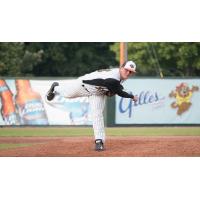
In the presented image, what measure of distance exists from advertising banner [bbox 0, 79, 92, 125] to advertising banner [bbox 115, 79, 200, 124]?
1.43 meters

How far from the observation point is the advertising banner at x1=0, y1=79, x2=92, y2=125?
77.0ft

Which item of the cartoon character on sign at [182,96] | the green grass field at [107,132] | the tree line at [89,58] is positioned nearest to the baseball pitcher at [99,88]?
the green grass field at [107,132]

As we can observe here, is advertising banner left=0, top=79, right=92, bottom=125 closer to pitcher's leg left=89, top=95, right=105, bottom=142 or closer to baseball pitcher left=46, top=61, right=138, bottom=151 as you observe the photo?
baseball pitcher left=46, top=61, right=138, bottom=151

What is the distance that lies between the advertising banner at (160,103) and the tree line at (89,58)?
33.5 feet

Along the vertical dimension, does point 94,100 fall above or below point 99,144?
above

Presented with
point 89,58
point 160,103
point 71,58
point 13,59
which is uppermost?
point 71,58

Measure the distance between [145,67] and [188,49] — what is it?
14.4 feet

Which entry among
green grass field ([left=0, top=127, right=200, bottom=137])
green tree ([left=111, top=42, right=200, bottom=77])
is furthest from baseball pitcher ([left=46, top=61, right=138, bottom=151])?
green tree ([left=111, top=42, right=200, bottom=77])

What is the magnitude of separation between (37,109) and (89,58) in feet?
76.5

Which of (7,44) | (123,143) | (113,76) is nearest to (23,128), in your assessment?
(123,143)

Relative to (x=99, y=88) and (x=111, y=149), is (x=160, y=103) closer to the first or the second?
(x=111, y=149)

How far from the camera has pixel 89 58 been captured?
153 ft

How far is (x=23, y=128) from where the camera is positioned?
74.8 ft

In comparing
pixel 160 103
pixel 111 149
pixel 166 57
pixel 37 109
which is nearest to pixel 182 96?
pixel 160 103
